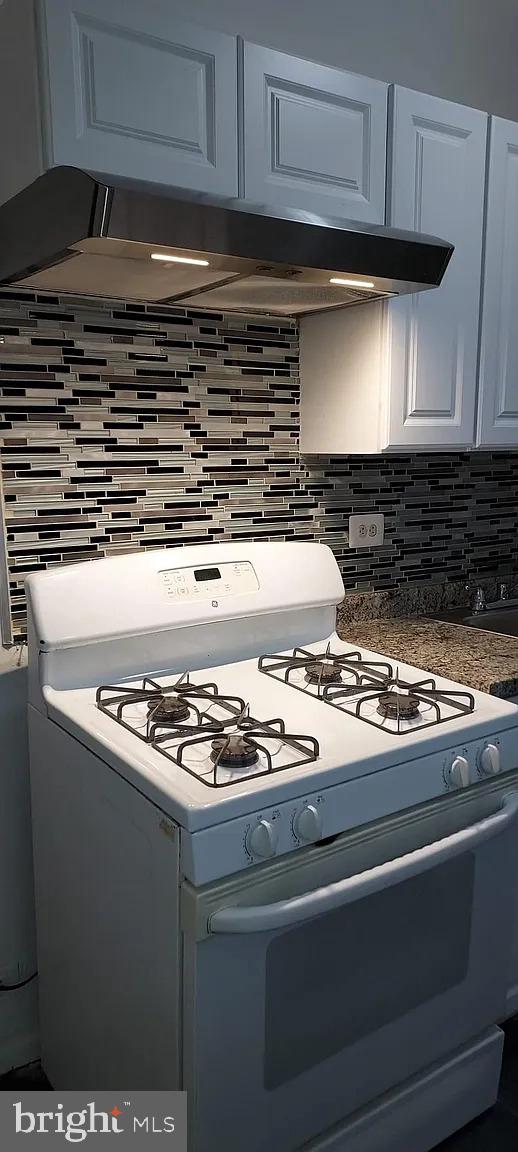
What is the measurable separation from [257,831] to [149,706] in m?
0.37

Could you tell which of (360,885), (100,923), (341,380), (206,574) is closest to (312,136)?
(341,380)

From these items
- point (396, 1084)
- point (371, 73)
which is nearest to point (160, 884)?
point (396, 1084)

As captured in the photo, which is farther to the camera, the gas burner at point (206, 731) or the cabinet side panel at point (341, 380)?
the cabinet side panel at point (341, 380)

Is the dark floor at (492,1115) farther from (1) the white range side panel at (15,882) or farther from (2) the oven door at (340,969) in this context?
(2) the oven door at (340,969)

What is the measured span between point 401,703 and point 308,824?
333 mm

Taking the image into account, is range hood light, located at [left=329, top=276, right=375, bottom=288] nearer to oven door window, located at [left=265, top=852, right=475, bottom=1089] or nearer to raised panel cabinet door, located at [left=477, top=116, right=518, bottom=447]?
raised panel cabinet door, located at [left=477, top=116, right=518, bottom=447]

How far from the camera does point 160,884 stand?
116 centimetres

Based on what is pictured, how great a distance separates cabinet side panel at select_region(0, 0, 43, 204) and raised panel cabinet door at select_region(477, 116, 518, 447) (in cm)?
104

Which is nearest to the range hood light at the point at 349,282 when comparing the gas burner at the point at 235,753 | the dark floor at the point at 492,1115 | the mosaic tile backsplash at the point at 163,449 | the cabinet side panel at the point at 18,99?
the mosaic tile backsplash at the point at 163,449

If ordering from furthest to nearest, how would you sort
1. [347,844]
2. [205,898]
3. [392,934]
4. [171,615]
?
1. [171,615]
2. [392,934]
3. [347,844]
4. [205,898]

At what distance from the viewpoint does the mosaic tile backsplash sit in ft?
5.39

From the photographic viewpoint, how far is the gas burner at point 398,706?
4.59ft

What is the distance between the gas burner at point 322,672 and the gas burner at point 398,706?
14 centimetres

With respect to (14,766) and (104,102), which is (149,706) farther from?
(104,102)
